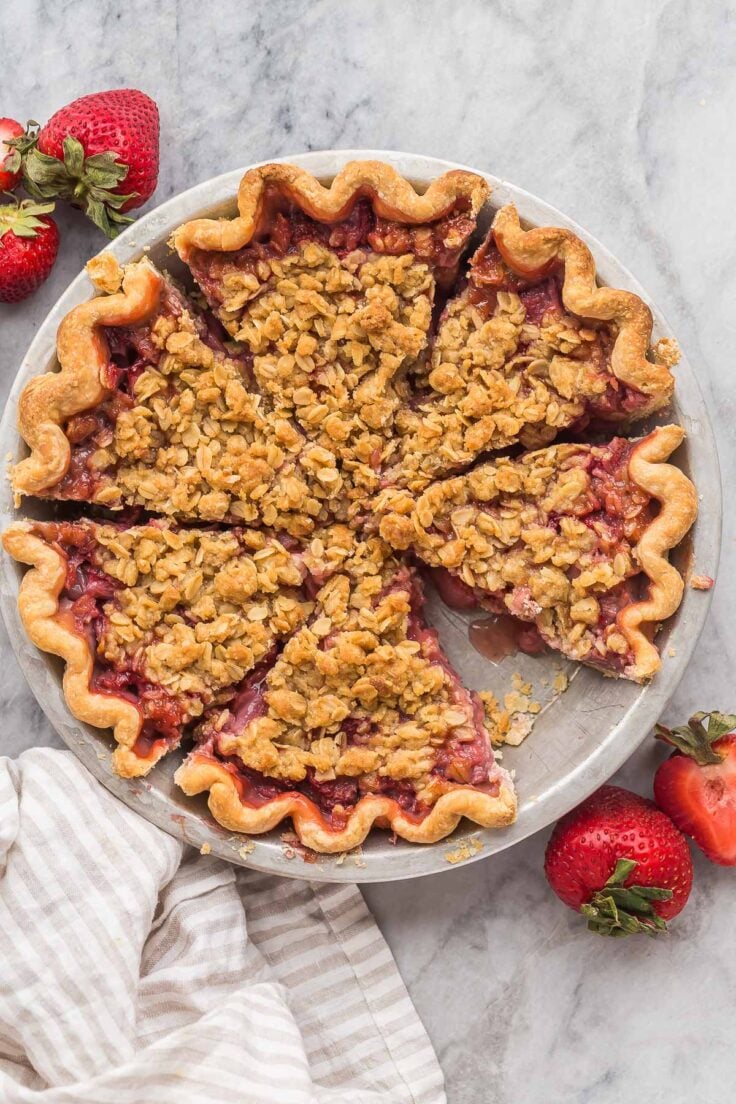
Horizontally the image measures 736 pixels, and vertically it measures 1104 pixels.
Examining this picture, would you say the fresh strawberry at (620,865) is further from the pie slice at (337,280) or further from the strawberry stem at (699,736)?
the pie slice at (337,280)

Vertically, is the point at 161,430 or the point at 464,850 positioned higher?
the point at 161,430

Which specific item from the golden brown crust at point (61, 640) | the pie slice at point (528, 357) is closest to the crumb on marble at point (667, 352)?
the pie slice at point (528, 357)

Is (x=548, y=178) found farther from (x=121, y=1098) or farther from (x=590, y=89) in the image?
(x=121, y=1098)

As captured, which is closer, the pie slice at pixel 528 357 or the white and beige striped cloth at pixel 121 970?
the pie slice at pixel 528 357

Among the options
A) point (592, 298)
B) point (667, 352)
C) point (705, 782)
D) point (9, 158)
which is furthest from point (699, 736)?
point (9, 158)

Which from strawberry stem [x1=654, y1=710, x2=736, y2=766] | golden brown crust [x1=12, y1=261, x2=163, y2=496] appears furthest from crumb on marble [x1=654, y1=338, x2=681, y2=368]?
golden brown crust [x1=12, y1=261, x2=163, y2=496]

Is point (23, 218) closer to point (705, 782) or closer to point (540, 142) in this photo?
point (540, 142)

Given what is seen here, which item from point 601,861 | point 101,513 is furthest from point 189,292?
point 601,861
